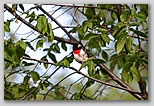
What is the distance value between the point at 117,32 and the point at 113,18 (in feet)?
0.38

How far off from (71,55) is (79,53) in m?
0.05

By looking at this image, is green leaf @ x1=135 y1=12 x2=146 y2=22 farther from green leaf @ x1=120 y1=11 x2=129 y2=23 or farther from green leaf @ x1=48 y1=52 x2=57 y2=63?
green leaf @ x1=48 y1=52 x2=57 y2=63

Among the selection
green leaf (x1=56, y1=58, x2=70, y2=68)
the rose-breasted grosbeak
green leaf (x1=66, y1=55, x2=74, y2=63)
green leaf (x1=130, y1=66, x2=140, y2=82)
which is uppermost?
the rose-breasted grosbeak

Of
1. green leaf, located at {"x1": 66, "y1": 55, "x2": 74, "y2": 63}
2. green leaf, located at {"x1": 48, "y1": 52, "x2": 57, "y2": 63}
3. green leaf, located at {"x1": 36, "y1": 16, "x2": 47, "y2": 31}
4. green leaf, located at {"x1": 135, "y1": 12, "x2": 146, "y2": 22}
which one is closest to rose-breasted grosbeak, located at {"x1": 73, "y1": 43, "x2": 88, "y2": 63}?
green leaf, located at {"x1": 66, "y1": 55, "x2": 74, "y2": 63}

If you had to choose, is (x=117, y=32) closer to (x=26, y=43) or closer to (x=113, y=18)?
(x=113, y=18)

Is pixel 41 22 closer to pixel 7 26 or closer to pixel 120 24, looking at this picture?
pixel 7 26

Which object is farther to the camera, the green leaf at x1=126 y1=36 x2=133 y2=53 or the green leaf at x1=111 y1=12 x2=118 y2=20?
the green leaf at x1=111 y1=12 x2=118 y2=20

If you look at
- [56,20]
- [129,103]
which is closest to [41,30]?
[56,20]

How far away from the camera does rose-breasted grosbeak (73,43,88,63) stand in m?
2.11

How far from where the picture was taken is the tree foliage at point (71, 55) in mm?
2115

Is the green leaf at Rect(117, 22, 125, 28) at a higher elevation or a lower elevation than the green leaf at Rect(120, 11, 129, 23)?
lower

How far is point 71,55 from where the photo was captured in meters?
2.12

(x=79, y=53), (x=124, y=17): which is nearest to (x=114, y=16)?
(x=124, y=17)

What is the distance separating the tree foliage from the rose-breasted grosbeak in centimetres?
3
